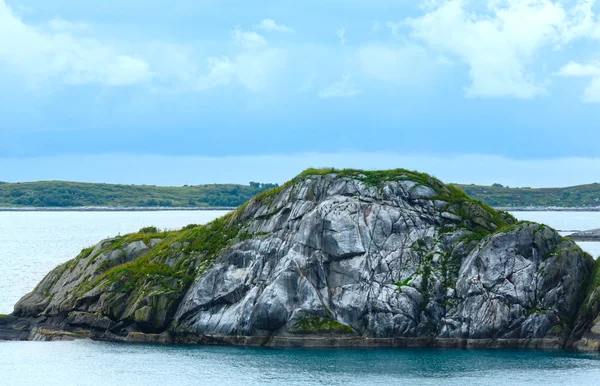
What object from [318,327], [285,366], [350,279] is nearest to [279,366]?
[285,366]

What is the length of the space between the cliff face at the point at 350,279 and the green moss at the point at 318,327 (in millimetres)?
104

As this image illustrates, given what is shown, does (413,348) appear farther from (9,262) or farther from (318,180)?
(9,262)

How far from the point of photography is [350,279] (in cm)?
8281

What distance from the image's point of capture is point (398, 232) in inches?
3369

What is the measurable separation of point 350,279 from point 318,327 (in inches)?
230

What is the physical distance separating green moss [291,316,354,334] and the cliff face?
0.10 metres

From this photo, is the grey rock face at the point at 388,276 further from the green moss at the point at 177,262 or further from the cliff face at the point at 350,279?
the green moss at the point at 177,262

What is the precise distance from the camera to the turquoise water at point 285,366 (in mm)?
68812

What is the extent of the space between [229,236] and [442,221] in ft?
73.0

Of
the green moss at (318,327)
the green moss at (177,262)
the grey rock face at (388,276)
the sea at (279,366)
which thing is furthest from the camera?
the green moss at (177,262)

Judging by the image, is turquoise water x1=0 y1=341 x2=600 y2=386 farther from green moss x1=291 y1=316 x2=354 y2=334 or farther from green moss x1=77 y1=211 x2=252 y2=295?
green moss x1=77 y1=211 x2=252 y2=295

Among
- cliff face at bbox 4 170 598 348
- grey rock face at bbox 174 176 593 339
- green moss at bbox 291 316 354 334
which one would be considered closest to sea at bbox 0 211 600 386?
green moss at bbox 291 316 354 334

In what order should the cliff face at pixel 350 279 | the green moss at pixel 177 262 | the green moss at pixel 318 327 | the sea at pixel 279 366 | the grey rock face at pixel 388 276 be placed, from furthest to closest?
the green moss at pixel 177 262
the green moss at pixel 318 327
the cliff face at pixel 350 279
the grey rock face at pixel 388 276
the sea at pixel 279 366

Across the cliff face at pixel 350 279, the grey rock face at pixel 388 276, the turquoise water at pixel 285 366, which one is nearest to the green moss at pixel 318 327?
the cliff face at pixel 350 279
